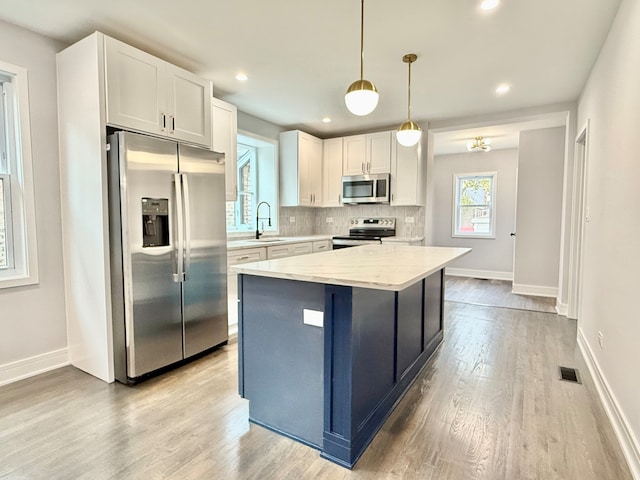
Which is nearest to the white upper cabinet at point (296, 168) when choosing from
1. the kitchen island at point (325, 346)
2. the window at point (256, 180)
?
the window at point (256, 180)

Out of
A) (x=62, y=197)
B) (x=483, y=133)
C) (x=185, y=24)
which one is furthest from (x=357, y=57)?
(x=483, y=133)

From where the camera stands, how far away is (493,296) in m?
5.28

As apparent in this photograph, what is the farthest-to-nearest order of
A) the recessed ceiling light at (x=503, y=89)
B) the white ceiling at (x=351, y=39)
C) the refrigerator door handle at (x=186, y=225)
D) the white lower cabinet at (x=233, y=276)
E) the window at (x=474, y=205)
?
the window at (x=474, y=205) < the recessed ceiling light at (x=503, y=89) < the white lower cabinet at (x=233, y=276) < the refrigerator door handle at (x=186, y=225) < the white ceiling at (x=351, y=39)

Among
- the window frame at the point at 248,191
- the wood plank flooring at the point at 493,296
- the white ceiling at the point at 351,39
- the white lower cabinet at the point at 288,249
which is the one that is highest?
the white ceiling at the point at 351,39

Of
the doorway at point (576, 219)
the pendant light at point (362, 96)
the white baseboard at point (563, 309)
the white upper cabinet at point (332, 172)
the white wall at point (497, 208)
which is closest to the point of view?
the pendant light at point (362, 96)

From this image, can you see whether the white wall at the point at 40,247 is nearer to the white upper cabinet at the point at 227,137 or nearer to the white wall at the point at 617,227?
the white upper cabinet at the point at 227,137

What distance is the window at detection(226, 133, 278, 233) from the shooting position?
4.93m

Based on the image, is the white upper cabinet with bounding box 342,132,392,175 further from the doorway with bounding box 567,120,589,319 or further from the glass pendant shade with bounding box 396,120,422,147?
the doorway with bounding box 567,120,589,319

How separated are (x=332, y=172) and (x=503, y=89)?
2625 millimetres

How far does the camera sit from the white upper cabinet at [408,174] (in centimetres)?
487

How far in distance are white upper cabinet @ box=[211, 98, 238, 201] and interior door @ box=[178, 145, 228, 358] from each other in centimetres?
72

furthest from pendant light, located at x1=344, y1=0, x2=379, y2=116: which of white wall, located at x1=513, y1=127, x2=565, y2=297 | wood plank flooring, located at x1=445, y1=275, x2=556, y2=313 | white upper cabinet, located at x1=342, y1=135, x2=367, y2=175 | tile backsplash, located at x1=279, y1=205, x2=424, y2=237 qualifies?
white wall, located at x1=513, y1=127, x2=565, y2=297

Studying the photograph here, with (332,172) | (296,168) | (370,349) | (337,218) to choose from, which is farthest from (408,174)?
(370,349)

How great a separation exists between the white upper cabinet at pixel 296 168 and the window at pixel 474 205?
11.4ft
